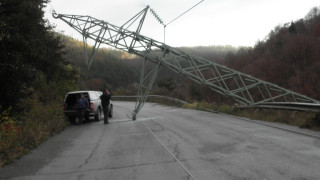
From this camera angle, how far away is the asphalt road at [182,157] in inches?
215

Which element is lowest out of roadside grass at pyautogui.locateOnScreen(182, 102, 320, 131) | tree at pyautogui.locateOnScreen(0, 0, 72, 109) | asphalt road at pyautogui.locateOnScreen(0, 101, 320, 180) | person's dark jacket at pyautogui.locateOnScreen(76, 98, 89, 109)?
asphalt road at pyautogui.locateOnScreen(0, 101, 320, 180)

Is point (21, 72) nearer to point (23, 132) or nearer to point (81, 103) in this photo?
point (23, 132)

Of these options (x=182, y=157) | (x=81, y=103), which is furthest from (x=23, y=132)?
(x=182, y=157)

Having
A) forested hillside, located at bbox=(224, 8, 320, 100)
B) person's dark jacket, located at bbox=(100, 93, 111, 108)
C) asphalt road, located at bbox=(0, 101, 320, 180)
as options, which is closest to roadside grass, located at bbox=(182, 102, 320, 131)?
asphalt road, located at bbox=(0, 101, 320, 180)

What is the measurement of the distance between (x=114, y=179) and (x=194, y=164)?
68.0 inches

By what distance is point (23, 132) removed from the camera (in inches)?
398

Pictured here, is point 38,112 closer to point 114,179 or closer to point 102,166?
point 102,166

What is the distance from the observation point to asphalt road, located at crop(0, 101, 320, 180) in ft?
17.9

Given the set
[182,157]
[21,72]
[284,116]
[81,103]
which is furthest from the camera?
[81,103]

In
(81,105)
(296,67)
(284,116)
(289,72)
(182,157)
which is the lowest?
(182,157)

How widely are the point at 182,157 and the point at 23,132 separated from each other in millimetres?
6217

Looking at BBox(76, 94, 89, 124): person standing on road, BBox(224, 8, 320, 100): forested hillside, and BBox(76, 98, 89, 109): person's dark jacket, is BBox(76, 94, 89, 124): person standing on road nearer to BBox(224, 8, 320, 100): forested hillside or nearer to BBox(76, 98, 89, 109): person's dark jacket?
BBox(76, 98, 89, 109): person's dark jacket

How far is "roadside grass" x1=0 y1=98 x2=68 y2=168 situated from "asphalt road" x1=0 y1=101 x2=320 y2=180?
0.34 metres

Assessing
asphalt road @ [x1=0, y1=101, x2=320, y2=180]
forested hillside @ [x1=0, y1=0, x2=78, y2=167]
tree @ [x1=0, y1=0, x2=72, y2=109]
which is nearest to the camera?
asphalt road @ [x1=0, y1=101, x2=320, y2=180]
